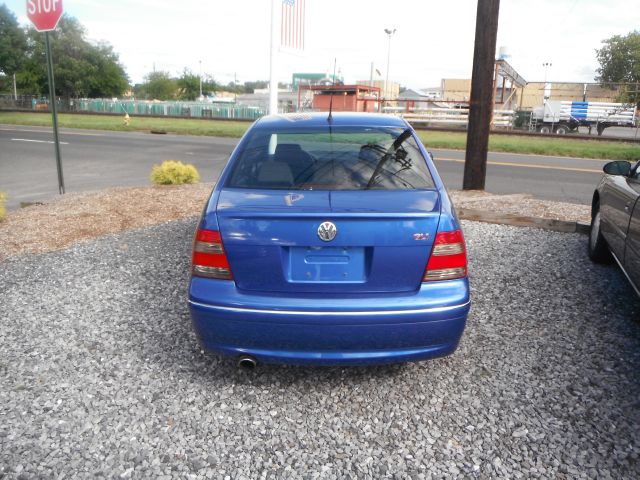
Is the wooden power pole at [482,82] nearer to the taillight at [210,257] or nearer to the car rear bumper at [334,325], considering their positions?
the car rear bumper at [334,325]

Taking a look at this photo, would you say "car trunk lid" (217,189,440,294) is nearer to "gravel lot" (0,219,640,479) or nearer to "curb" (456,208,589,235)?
"gravel lot" (0,219,640,479)

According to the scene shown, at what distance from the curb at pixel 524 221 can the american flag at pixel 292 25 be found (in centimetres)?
640

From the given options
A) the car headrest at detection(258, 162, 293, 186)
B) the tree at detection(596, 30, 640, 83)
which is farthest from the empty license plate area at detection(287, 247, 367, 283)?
the tree at detection(596, 30, 640, 83)

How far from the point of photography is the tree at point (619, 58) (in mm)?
63656

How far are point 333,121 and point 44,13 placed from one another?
6964mm

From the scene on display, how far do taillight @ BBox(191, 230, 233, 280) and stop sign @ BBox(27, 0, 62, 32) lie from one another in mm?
7228

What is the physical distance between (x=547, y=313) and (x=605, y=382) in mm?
1055

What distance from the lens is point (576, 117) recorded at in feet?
101

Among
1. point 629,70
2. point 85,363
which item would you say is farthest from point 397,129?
point 629,70

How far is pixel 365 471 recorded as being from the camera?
2.56m

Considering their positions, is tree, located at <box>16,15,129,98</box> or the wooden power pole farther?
tree, located at <box>16,15,129,98</box>

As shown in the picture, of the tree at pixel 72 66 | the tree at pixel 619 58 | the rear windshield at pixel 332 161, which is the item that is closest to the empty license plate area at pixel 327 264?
the rear windshield at pixel 332 161

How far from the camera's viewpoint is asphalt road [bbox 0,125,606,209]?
37.2ft

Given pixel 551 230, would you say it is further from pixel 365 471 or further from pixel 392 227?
pixel 365 471
